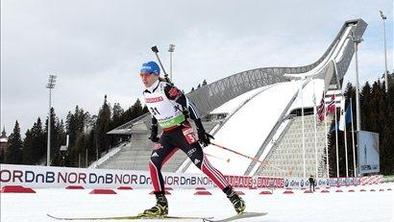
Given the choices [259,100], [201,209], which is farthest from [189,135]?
[259,100]

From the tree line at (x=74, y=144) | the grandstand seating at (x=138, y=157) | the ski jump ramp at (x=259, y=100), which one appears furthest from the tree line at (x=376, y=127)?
the tree line at (x=74, y=144)

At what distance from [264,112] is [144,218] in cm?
6244

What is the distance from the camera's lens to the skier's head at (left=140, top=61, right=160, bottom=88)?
6359 mm

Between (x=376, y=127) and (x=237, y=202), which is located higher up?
(x=376, y=127)

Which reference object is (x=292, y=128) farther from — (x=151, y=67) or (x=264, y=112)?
(x=151, y=67)

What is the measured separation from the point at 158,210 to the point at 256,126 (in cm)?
5728

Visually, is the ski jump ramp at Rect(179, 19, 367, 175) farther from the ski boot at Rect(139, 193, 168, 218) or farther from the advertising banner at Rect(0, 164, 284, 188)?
the ski boot at Rect(139, 193, 168, 218)

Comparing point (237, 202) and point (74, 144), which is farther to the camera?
point (74, 144)

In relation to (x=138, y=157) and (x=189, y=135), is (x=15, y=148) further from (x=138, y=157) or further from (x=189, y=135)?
(x=189, y=135)

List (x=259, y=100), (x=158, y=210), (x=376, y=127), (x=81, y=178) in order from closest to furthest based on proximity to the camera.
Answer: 1. (x=158, y=210)
2. (x=81, y=178)
3. (x=376, y=127)
4. (x=259, y=100)

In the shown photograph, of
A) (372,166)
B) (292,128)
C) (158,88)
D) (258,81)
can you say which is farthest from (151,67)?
(258,81)

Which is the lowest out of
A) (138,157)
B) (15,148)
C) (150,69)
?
(138,157)

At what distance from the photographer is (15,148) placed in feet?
376

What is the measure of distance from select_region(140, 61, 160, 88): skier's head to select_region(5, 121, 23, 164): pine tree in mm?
108360
